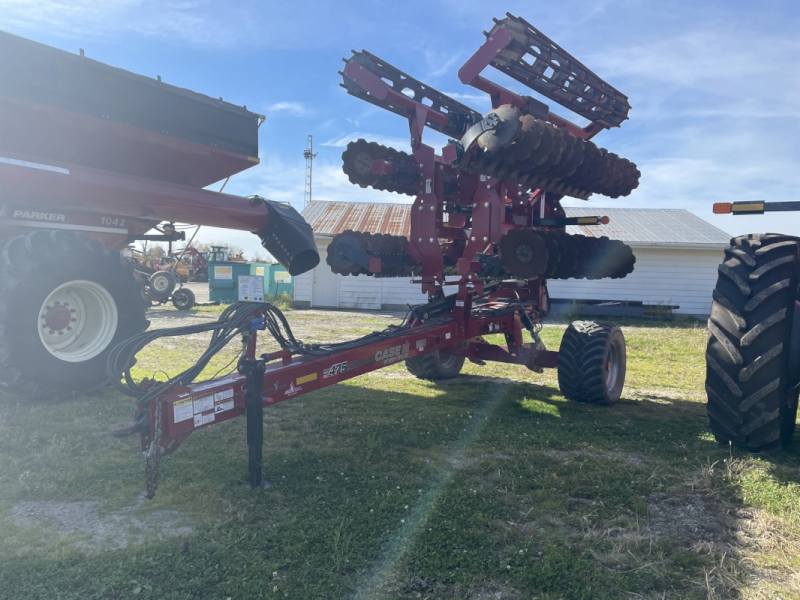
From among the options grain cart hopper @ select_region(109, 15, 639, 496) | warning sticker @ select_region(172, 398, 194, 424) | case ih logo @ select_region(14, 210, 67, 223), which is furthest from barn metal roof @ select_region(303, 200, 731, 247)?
warning sticker @ select_region(172, 398, 194, 424)

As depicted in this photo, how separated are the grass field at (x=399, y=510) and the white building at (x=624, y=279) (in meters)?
12.9

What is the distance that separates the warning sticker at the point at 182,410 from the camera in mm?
3078

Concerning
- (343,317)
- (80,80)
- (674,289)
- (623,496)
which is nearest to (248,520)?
(623,496)

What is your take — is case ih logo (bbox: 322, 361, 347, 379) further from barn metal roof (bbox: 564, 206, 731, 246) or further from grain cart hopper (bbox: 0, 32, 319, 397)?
barn metal roof (bbox: 564, 206, 731, 246)

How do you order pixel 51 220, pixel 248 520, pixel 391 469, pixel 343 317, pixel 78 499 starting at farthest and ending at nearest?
1. pixel 343 317
2. pixel 51 220
3. pixel 391 469
4. pixel 78 499
5. pixel 248 520

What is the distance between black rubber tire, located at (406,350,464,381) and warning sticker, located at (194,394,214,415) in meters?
4.02

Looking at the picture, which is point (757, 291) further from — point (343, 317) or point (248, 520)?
point (343, 317)

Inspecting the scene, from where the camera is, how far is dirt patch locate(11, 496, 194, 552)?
2981mm

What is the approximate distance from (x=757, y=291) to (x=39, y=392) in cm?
578

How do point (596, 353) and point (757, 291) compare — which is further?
point (596, 353)

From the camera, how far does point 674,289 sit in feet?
60.1

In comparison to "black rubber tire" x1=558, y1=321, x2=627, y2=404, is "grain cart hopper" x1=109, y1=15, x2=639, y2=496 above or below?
above

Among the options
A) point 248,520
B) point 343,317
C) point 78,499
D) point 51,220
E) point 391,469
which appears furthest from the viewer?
point 343,317

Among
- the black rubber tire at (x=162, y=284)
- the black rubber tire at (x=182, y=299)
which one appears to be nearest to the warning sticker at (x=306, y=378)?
the black rubber tire at (x=162, y=284)
